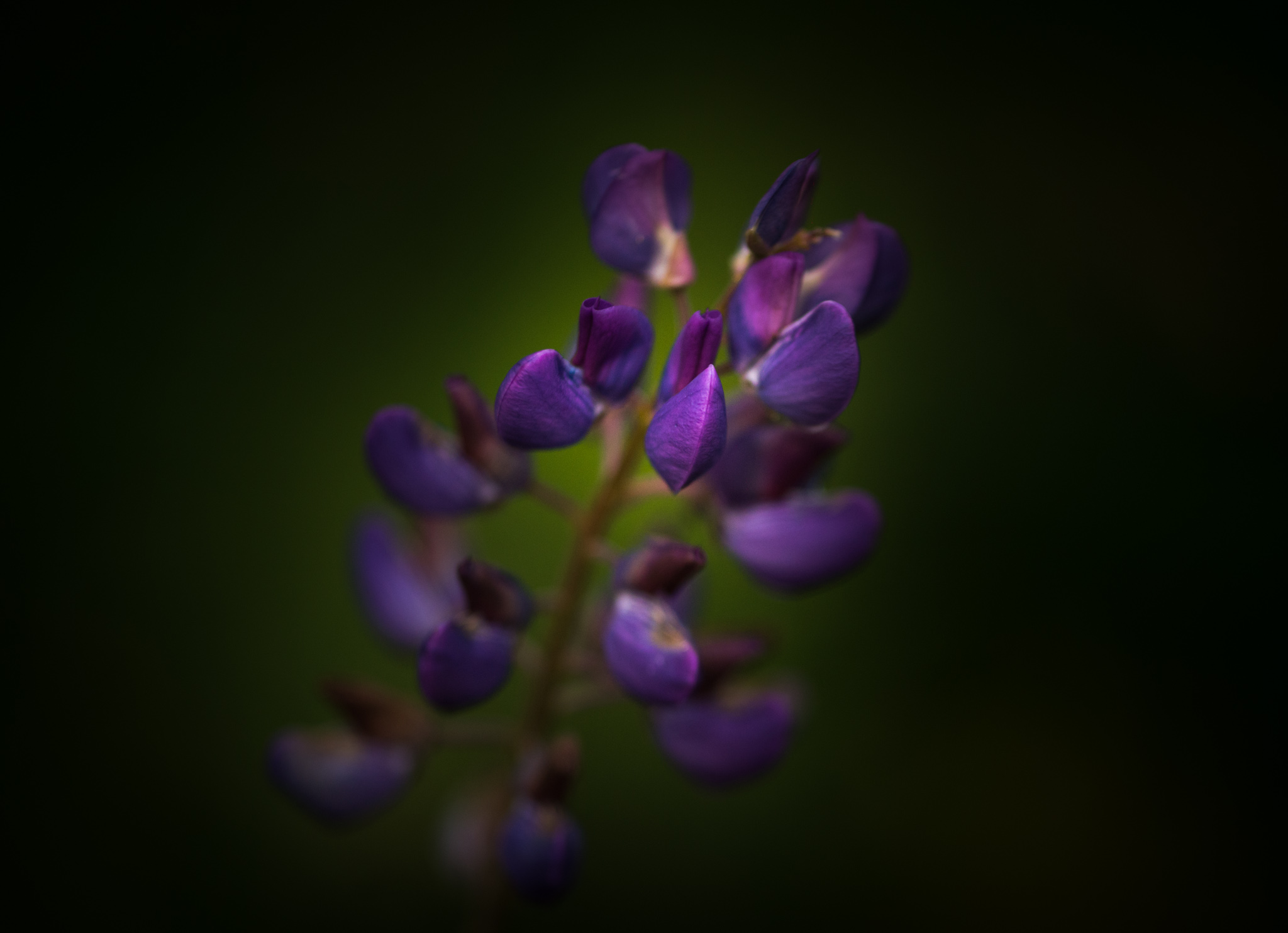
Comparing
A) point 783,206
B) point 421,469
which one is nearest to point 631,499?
point 421,469

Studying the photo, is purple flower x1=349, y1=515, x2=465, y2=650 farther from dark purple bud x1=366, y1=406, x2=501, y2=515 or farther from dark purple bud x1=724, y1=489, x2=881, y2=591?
dark purple bud x1=724, y1=489, x2=881, y2=591

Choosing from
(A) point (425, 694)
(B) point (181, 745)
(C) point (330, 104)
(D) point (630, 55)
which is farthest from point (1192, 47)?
(B) point (181, 745)

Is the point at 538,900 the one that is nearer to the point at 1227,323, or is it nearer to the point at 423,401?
the point at 423,401

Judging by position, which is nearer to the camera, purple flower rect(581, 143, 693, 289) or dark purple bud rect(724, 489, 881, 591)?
purple flower rect(581, 143, 693, 289)

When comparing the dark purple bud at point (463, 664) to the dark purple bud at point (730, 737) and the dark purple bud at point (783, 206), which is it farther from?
the dark purple bud at point (783, 206)

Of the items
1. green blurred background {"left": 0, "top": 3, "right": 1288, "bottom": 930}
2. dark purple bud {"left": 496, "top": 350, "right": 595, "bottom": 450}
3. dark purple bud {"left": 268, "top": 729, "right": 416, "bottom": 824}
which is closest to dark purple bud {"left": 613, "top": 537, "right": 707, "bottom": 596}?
dark purple bud {"left": 496, "top": 350, "right": 595, "bottom": 450}

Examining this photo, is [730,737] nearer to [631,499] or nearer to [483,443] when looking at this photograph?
[631,499]
